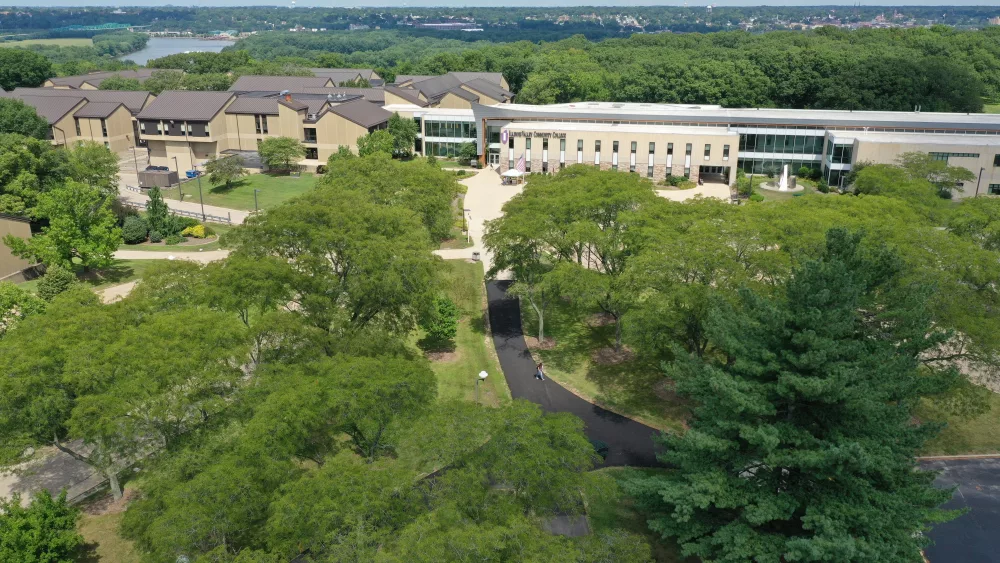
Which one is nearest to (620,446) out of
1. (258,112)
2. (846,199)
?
(846,199)

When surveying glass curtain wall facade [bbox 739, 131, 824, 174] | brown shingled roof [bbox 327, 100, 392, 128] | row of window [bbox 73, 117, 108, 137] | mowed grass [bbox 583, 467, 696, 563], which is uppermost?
brown shingled roof [bbox 327, 100, 392, 128]

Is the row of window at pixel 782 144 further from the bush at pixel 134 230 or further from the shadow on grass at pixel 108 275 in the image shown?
the shadow on grass at pixel 108 275

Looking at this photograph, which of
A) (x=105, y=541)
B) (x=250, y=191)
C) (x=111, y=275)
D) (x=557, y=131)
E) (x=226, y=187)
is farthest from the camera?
(x=557, y=131)

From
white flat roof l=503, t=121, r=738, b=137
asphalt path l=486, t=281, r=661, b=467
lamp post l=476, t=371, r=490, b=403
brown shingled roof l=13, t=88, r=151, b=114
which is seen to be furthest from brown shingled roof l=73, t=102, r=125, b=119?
lamp post l=476, t=371, r=490, b=403

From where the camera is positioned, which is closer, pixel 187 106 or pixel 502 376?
pixel 502 376

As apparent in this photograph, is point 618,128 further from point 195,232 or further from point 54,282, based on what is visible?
point 54,282

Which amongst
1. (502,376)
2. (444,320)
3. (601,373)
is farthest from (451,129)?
(601,373)

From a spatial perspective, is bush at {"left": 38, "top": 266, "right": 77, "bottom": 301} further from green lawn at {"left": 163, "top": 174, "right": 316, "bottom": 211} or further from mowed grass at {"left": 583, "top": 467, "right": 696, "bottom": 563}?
mowed grass at {"left": 583, "top": 467, "right": 696, "bottom": 563}

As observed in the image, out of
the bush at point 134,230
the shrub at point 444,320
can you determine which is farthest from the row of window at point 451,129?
the shrub at point 444,320
